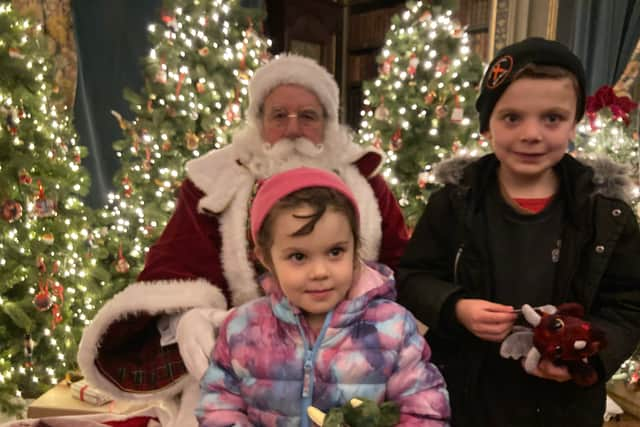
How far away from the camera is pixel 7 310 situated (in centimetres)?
261

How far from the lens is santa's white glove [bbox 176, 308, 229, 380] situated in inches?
49.8

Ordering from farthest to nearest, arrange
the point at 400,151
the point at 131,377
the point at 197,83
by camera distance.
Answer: the point at 400,151 < the point at 197,83 < the point at 131,377

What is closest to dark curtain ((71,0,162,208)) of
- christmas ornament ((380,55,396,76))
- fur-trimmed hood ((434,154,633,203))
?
christmas ornament ((380,55,396,76))

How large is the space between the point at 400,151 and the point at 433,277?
101 inches

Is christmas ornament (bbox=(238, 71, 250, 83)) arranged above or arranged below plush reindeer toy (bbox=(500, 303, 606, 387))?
above

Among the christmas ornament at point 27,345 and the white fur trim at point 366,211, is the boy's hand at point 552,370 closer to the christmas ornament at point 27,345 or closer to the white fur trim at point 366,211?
the white fur trim at point 366,211

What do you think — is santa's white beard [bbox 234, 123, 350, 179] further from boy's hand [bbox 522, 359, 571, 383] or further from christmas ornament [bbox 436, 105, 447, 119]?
christmas ornament [bbox 436, 105, 447, 119]

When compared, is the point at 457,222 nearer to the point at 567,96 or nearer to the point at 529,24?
the point at 567,96

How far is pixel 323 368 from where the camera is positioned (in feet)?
3.49

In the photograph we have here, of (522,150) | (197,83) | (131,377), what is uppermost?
(197,83)

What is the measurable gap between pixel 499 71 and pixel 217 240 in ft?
3.25

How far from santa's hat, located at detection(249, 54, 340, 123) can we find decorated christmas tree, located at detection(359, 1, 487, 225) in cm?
203

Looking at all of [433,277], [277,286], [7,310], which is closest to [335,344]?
[277,286]

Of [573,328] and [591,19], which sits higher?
[591,19]
